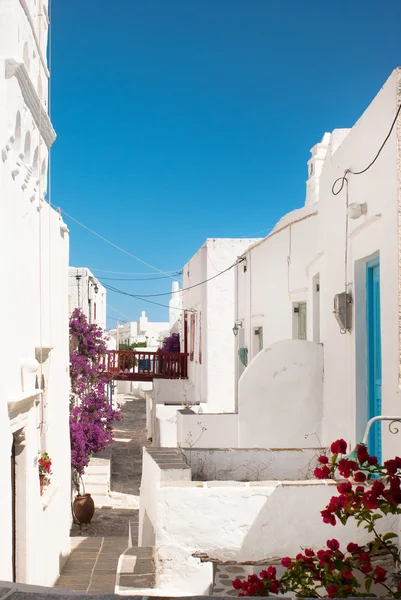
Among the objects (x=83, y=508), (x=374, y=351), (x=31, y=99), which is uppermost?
(x=31, y=99)

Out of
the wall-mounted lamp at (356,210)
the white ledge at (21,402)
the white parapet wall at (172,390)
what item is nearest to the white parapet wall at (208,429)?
the white ledge at (21,402)

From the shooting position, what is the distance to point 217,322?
16.8 m

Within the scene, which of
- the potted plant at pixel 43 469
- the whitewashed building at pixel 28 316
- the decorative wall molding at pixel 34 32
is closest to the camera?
the whitewashed building at pixel 28 316

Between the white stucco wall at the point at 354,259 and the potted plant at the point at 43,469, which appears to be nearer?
the white stucco wall at the point at 354,259

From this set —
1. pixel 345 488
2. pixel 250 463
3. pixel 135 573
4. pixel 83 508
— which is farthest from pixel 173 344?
pixel 345 488

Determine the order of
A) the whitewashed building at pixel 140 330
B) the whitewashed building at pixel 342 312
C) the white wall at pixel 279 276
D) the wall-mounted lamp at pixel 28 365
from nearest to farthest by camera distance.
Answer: the whitewashed building at pixel 342 312 < the wall-mounted lamp at pixel 28 365 < the white wall at pixel 279 276 < the whitewashed building at pixel 140 330

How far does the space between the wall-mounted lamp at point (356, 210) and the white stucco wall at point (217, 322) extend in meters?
11.2

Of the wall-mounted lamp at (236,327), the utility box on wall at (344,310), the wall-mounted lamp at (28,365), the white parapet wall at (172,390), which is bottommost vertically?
the white parapet wall at (172,390)

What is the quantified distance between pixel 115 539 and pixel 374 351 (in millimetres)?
6121

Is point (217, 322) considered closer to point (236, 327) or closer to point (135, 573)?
point (236, 327)

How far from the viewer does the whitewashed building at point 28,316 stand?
5.56m

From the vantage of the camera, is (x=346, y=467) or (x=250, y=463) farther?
(x=250, y=463)

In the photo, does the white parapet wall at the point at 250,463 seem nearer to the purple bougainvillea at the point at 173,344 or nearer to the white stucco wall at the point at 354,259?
the white stucco wall at the point at 354,259

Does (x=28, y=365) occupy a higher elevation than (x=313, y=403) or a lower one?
higher
